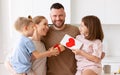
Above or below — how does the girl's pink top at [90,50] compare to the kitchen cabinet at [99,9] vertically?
below

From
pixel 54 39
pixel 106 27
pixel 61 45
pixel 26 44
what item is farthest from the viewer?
pixel 106 27

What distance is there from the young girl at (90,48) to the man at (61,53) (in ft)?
0.42

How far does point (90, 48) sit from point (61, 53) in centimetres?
28

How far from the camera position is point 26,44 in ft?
6.44

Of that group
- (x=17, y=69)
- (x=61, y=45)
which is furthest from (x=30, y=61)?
(x=61, y=45)

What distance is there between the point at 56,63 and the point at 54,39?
0.69 feet

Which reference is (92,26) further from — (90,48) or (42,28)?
(42,28)

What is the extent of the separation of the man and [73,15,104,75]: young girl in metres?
0.13

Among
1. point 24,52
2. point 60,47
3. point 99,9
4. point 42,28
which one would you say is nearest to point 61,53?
point 60,47

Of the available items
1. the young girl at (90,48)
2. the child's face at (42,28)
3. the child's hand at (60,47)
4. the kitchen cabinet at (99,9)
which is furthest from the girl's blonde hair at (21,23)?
the kitchen cabinet at (99,9)

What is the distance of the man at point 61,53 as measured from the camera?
87.9 inches

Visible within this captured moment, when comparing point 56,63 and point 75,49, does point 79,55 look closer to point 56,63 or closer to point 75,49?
point 75,49

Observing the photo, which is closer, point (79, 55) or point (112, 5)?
point (79, 55)

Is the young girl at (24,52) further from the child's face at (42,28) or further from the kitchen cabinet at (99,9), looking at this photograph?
the kitchen cabinet at (99,9)
